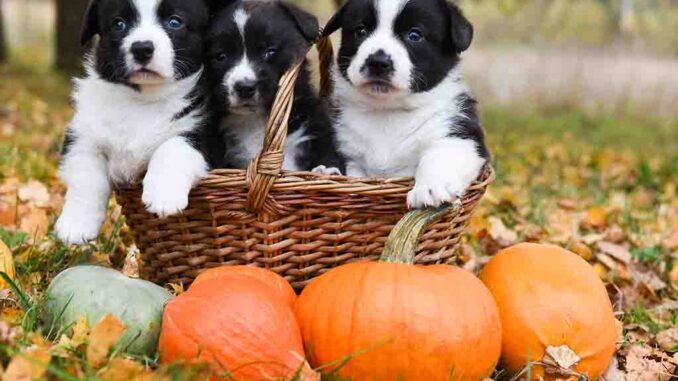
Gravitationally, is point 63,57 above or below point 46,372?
below

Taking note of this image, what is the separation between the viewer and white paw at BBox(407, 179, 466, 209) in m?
2.51

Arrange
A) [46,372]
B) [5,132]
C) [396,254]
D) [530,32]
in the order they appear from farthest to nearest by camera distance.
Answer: [530,32] < [5,132] < [396,254] < [46,372]

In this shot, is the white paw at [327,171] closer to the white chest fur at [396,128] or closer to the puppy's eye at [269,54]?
the white chest fur at [396,128]

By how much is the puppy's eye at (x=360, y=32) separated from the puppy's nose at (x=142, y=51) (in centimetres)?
73

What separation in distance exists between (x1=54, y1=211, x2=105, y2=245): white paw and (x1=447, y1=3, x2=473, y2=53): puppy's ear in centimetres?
138

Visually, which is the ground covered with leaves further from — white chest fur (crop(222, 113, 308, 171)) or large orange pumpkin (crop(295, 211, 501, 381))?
white chest fur (crop(222, 113, 308, 171))

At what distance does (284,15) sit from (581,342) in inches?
59.4

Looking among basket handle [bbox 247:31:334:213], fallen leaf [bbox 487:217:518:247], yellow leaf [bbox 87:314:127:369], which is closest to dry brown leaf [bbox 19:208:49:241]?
basket handle [bbox 247:31:334:213]

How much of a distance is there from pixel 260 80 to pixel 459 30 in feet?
2.34

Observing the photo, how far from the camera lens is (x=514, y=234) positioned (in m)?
4.02

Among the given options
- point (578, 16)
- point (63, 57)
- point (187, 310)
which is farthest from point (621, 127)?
point (187, 310)

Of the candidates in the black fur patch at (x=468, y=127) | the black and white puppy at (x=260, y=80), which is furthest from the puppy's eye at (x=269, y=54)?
the black fur patch at (x=468, y=127)

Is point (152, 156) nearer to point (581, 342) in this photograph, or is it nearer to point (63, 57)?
point (581, 342)

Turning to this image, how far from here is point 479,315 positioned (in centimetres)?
233
